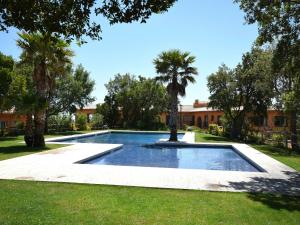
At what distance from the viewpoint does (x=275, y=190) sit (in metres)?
8.16

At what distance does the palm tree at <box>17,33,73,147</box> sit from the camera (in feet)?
50.7

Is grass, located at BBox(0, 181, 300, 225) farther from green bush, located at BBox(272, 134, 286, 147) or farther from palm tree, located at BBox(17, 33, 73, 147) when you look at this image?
green bush, located at BBox(272, 134, 286, 147)

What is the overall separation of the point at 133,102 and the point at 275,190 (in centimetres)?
3108

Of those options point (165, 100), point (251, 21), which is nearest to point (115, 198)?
point (251, 21)

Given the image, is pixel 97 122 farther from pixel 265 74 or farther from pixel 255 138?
pixel 265 74

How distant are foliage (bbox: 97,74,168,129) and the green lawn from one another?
3011 centimetres

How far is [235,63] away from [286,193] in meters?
21.6

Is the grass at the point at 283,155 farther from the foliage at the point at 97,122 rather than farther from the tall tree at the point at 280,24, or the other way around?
the foliage at the point at 97,122

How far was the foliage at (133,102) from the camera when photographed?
38.0 m

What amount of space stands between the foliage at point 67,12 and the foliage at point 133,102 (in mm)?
31940

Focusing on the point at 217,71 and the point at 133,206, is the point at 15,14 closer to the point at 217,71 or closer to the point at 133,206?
the point at 133,206

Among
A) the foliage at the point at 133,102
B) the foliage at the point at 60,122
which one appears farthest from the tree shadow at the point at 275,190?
the foliage at the point at 133,102

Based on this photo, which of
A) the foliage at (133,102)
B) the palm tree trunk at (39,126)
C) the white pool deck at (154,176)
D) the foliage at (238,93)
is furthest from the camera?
the foliage at (133,102)

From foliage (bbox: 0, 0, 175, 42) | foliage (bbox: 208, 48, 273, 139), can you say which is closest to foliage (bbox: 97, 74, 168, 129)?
foliage (bbox: 208, 48, 273, 139)
